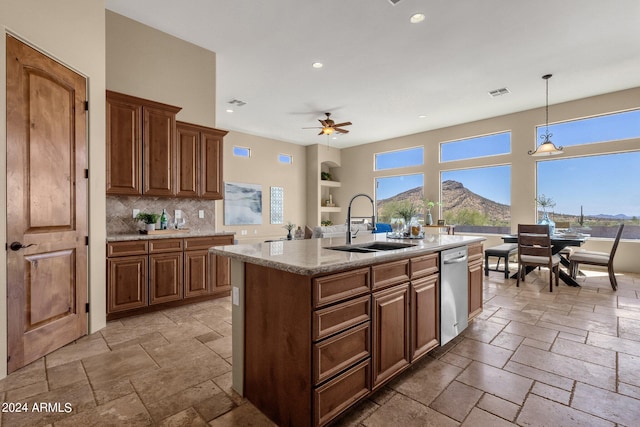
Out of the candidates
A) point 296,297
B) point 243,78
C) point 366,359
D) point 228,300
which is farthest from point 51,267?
point 243,78

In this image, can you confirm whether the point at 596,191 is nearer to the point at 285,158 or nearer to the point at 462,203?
the point at 462,203

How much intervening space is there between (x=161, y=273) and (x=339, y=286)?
2.70 meters

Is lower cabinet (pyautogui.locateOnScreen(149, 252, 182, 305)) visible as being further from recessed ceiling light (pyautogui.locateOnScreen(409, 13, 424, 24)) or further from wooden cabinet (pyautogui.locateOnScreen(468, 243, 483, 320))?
recessed ceiling light (pyautogui.locateOnScreen(409, 13, 424, 24))

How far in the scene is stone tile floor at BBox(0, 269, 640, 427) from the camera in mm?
1682

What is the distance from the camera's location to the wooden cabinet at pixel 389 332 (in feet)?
5.83

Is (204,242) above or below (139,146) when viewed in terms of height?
below

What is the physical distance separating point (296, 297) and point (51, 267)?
89.3 inches

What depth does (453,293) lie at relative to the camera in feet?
8.30

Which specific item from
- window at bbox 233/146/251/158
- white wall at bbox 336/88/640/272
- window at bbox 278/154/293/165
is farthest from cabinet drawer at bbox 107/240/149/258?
white wall at bbox 336/88/640/272

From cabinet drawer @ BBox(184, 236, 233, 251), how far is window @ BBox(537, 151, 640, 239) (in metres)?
6.08

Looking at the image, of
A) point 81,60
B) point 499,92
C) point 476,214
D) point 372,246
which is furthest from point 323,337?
point 476,214

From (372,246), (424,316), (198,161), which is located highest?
(198,161)

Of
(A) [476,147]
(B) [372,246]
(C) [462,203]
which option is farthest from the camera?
(C) [462,203]

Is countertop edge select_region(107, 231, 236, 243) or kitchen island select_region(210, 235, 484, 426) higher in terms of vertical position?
countertop edge select_region(107, 231, 236, 243)
